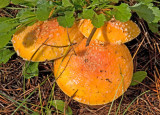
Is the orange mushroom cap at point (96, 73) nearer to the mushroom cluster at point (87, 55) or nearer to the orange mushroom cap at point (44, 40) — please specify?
the mushroom cluster at point (87, 55)

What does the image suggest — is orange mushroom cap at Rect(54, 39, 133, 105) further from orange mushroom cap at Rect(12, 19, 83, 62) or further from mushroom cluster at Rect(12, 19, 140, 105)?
orange mushroom cap at Rect(12, 19, 83, 62)

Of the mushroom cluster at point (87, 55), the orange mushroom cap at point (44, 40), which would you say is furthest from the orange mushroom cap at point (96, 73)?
the orange mushroom cap at point (44, 40)

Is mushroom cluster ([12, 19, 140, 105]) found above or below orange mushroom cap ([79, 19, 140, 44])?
below

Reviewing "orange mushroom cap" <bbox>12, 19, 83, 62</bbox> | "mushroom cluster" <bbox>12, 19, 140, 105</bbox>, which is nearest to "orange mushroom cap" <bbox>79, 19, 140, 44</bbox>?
"mushroom cluster" <bbox>12, 19, 140, 105</bbox>

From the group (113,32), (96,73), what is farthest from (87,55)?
(113,32)

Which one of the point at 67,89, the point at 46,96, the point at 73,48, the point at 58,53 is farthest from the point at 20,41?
the point at 46,96

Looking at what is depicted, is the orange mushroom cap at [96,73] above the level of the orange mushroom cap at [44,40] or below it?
below

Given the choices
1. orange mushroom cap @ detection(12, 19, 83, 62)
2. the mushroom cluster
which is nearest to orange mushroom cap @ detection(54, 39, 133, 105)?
the mushroom cluster

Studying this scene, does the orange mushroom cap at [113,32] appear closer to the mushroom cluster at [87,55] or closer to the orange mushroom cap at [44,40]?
the mushroom cluster at [87,55]
